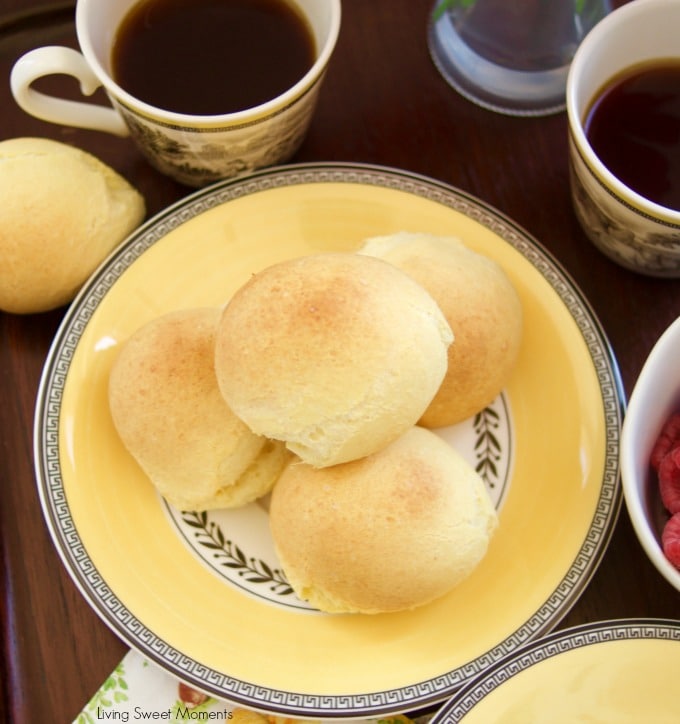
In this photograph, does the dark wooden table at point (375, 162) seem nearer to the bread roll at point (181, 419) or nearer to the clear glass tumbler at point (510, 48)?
the clear glass tumbler at point (510, 48)

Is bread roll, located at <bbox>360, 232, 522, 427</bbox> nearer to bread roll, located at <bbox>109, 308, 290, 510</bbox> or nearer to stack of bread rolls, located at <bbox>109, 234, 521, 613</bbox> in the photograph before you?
stack of bread rolls, located at <bbox>109, 234, 521, 613</bbox>

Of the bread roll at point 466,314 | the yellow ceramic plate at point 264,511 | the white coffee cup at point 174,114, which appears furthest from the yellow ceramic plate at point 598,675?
the white coffee cup at point 174,114

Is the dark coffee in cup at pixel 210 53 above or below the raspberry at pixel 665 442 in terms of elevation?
above

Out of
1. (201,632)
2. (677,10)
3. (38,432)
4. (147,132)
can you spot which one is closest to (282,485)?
(201,632)

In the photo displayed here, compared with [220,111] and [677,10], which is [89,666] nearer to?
[220,111]

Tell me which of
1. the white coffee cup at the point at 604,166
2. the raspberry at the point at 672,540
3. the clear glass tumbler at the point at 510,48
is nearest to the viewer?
the raspberry at the point at 672,540

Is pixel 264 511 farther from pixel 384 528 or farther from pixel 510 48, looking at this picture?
pixel 510 48

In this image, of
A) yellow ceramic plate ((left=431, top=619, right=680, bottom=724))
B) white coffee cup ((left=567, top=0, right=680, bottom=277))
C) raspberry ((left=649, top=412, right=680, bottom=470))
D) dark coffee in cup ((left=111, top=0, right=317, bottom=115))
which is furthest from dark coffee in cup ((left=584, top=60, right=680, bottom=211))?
yellow ceramic plate ((left=431, top=619, right=680, bottom=724))
